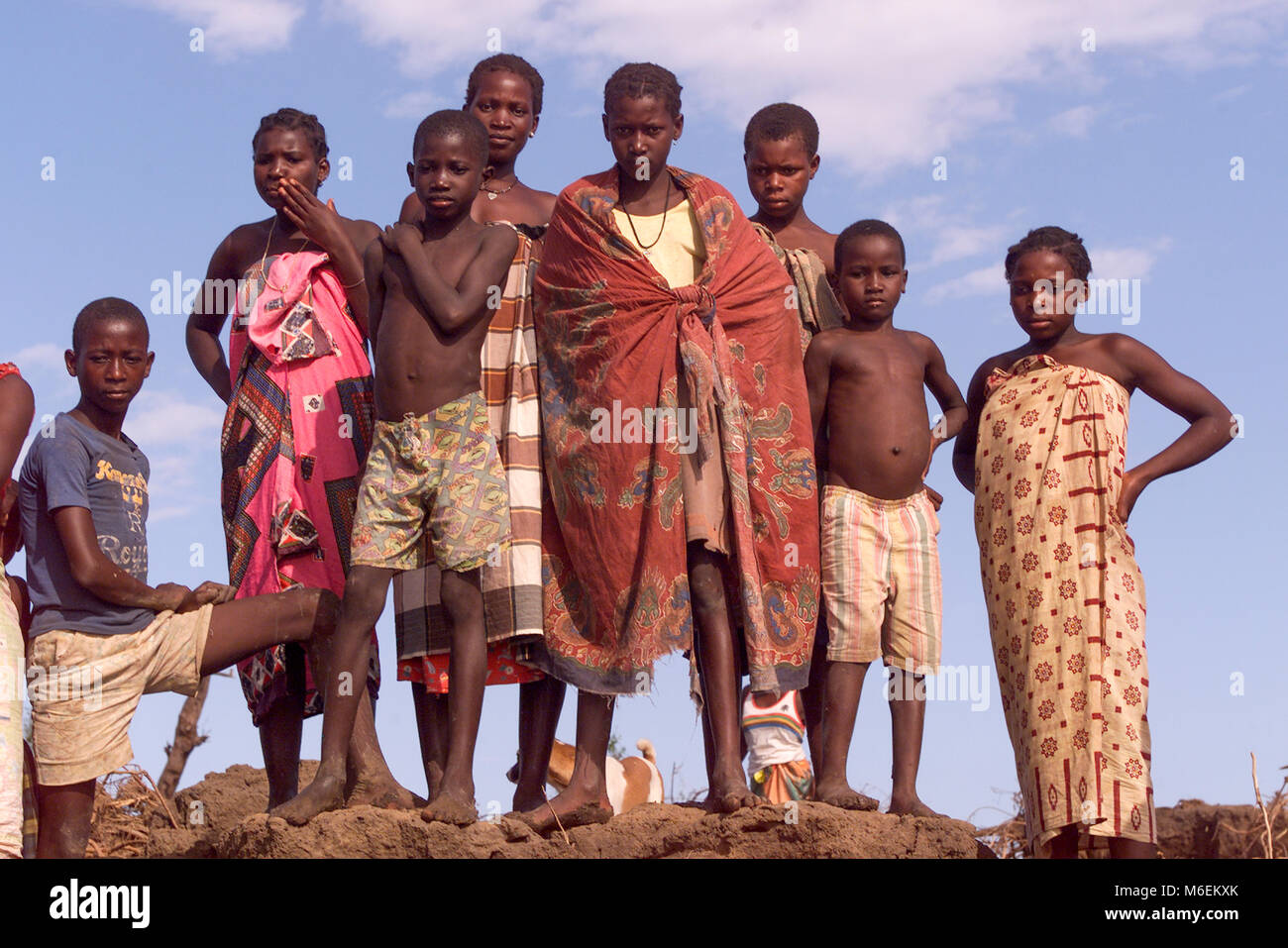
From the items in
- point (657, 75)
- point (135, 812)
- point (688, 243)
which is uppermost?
point (657, 75)

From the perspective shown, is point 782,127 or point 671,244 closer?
point 671,244

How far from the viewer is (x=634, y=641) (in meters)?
6.22

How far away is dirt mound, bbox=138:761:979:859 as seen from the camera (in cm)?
554

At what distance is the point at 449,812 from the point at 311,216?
2.58 meters

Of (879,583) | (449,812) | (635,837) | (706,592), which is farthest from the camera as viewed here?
(879,583)

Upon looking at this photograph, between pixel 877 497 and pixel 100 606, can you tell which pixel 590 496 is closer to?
pixel 877 497

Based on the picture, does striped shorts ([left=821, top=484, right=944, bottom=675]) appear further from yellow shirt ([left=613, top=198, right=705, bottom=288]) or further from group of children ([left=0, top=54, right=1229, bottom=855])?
yellow shirt ([left=613, top=198, right=705, bottom=288])

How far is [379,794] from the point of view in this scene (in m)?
6.15

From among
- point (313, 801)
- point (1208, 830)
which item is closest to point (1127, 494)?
point (313, 801)

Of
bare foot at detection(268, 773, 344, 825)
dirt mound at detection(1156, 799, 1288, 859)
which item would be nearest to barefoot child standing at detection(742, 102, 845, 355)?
bare foot at detection(268, 773, 344, 825)

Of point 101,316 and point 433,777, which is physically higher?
point 101,316

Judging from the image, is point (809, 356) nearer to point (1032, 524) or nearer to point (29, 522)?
point (1032, 524)
